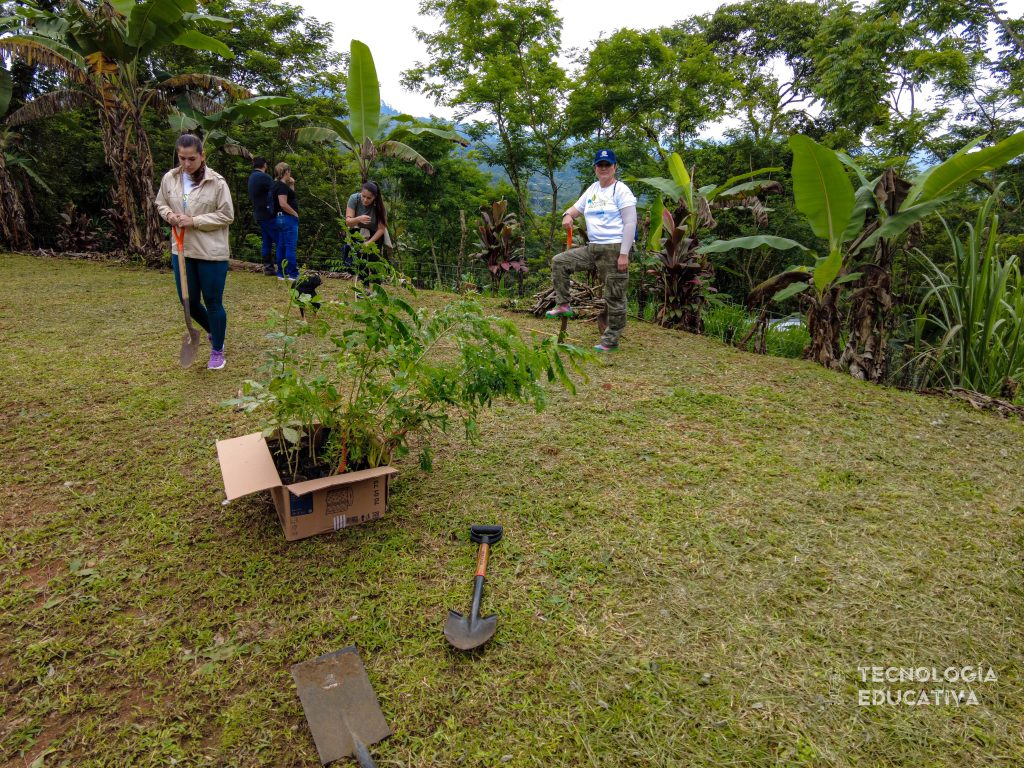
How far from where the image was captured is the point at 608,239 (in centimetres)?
507

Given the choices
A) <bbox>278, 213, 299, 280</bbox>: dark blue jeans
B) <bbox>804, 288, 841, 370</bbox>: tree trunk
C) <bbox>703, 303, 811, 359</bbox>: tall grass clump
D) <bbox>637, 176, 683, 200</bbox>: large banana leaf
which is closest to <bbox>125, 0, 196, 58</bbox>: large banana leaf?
<bbox>278, 213, 299, 280</bbox>: dark blue jeans

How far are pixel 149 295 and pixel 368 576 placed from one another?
6675 mm

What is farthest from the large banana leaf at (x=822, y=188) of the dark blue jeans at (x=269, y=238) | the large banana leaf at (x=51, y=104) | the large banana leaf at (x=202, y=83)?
the large banana leaf at (x=51, y=104)

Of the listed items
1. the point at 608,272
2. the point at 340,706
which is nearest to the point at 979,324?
the point at 608,272

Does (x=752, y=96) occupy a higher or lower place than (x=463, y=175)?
higher

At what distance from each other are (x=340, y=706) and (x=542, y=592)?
0.79m

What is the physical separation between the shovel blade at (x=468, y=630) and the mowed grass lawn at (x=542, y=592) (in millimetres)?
48

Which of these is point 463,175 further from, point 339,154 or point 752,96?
point 752,96

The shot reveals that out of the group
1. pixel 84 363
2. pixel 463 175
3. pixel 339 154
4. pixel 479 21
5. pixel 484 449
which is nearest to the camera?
pixel 484 449

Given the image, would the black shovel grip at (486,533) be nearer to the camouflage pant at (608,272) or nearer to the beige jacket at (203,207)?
the beige jacket at (203,207)

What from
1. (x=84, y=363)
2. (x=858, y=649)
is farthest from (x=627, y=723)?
(x=84, y=363)

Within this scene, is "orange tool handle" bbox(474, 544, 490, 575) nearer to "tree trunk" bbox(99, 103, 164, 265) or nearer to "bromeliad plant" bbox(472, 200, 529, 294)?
"bromeliad plant" bbox(472, 200, 529, 294)

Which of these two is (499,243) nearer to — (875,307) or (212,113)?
(875,307)

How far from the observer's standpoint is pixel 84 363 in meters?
4.08
